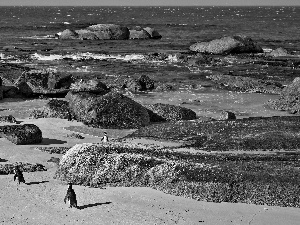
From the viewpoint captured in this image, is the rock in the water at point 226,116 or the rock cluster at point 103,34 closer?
the rock in the water at point 226,116

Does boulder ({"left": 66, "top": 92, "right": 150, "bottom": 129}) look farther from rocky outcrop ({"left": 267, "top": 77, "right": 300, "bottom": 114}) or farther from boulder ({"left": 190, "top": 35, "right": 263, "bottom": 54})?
boulder ({"left": 190, "top": 35, "right": 263, "bottom": 54})

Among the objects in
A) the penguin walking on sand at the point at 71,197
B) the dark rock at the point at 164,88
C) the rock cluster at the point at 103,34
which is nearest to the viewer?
the penguin walking on sand at the point at 71,197

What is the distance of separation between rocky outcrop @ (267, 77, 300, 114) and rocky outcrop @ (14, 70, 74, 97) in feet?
50.3

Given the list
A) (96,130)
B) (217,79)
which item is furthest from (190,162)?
(217,79)

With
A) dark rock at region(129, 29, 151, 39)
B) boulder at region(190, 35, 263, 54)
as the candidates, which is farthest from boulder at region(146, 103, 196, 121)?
dark rock at region(129, 29, 151, 39)

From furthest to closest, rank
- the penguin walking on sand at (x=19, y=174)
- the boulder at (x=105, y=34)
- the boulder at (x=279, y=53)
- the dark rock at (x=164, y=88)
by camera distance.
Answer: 1. the boulder at (x=105, y=34)
2. the boulder at (x=279, y=53)
3. the dark rock at (x=164, y=88)
4. the penguin walking on sand at (x=19, y=174)

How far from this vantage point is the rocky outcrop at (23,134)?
2884cm

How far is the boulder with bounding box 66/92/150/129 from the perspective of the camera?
33344 millimetres

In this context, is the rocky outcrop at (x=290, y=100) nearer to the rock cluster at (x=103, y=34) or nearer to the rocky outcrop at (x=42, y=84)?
the rocky outcrop at (x=42, y=84)

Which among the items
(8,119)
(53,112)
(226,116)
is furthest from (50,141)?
(226,116)

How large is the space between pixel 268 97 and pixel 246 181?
2517 centimetres

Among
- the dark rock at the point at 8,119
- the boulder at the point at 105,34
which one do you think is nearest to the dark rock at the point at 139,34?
the boulder at the point at 105,34

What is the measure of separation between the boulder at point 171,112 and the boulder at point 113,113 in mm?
1737

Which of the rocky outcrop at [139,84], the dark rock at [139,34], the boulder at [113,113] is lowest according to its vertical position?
the dark rock at [139,34]
